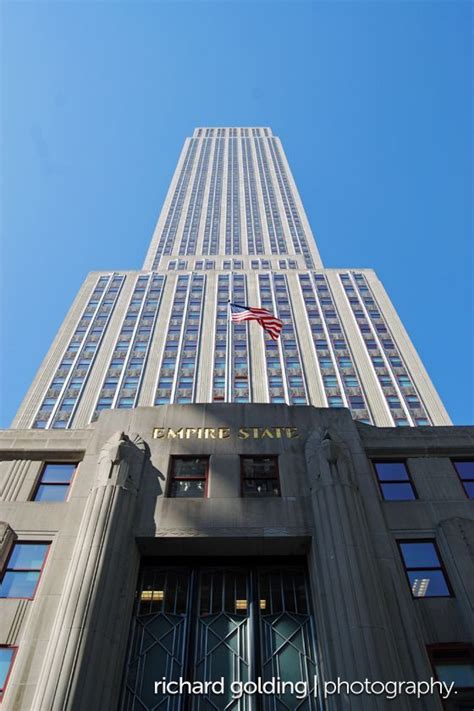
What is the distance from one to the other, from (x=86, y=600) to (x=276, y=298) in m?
72.0

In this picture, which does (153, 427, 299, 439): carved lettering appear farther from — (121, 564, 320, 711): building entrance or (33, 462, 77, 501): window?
(121, 564, 320, 711): building entrance

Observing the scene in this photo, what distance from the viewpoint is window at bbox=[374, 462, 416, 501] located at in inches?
811

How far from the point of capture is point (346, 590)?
15.7 metres

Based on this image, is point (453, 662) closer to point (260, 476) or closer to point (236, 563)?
point (236, 563)

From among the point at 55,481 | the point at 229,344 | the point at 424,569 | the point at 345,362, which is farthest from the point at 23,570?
the point at 229,344

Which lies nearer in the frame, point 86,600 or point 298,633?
point 86,600

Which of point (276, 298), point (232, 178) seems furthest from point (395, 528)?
point (232, 178)

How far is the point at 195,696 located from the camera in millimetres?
15633

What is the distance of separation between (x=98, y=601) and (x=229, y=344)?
5995cm

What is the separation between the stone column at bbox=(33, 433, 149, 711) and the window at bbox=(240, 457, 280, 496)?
14.1 ft

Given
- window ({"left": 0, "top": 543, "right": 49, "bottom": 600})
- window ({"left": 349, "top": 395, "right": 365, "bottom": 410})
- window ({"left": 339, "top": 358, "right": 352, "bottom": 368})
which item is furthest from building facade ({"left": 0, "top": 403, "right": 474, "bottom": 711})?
window ({"left": 339, "top": 358, "right": 352, "bottom": 368})

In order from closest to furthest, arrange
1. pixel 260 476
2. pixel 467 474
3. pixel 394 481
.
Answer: pixel 260 476, pixel 394 481, pixel 467 474

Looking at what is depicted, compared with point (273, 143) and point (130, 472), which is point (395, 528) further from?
point (273, 143)

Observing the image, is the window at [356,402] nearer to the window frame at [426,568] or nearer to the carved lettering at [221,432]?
the carved lettering at [221,432]
